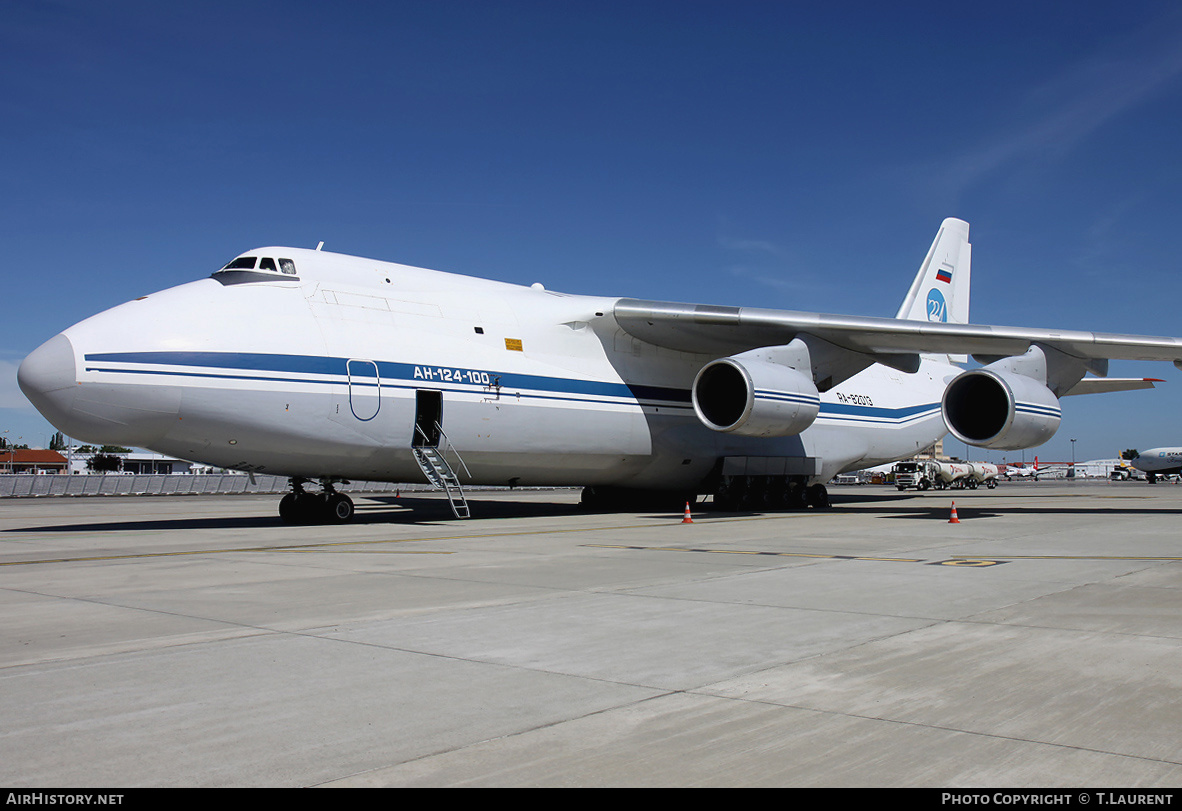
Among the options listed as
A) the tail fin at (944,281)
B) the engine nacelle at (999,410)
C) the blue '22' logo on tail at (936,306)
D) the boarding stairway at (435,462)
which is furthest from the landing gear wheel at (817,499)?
the boarding stairway at (435,462)

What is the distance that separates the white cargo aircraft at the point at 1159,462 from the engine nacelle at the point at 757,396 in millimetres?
55217

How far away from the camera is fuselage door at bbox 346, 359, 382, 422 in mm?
13453

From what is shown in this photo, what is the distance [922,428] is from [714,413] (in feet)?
28.0

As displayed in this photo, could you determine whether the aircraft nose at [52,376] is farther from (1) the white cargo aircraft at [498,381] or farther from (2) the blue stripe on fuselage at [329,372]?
(2) the blue stripe on fuselage at [329,372]

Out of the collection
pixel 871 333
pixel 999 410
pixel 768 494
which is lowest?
pixel 768 494

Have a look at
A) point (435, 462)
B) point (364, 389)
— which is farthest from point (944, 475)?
point (364, 389)

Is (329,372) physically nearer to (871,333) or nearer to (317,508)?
(317,508)

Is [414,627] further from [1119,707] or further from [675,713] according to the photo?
[1119,707]

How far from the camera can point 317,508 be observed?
14625 millimetres

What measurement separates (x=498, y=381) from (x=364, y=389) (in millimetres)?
2439

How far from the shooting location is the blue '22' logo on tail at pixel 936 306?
23.6 m

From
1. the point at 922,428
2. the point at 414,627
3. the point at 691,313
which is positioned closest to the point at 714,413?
the point at 691,313

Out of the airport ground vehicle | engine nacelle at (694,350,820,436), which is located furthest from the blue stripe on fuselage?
the airport ground vehicle
